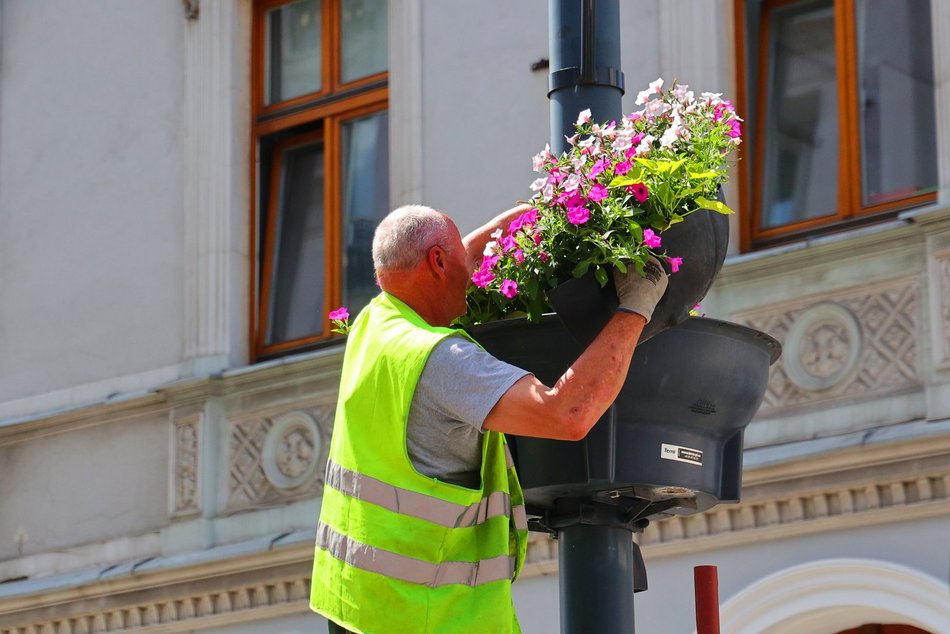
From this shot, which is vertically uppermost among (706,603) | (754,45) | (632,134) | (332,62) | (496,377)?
(332,62)

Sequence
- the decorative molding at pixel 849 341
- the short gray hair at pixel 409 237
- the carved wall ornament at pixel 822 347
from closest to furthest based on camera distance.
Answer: the short gray hair at pixel 409 237, the decorative molding at pixel 849 341, the carved wall ornament at pixel 822 347

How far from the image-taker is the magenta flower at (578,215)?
3775mm

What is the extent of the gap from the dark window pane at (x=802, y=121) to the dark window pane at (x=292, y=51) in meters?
3.24

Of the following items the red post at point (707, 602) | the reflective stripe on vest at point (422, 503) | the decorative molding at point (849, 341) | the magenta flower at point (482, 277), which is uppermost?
the decorative molding at point (849, 341)

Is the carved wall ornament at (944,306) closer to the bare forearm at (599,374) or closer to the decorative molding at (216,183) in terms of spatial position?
the decorative molding at (216,183)

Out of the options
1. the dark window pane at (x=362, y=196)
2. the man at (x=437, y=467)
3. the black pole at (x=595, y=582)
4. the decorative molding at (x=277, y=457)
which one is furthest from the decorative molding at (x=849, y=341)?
the man at (x=437, y=467)

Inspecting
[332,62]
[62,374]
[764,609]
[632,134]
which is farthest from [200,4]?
[632,134]

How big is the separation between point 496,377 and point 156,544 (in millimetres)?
7765

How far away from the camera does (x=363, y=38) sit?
11422mm

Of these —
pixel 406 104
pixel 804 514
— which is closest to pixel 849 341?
pixel 804 514

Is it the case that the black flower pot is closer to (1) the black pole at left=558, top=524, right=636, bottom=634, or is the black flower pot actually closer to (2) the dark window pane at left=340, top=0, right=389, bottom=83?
(1) the black pole at left=558, top=524, right=636, bottom=634

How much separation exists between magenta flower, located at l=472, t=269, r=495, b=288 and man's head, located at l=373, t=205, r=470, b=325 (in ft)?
0.15

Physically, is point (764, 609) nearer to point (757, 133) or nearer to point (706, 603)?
point (757, 133)

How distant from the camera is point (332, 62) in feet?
37.8
